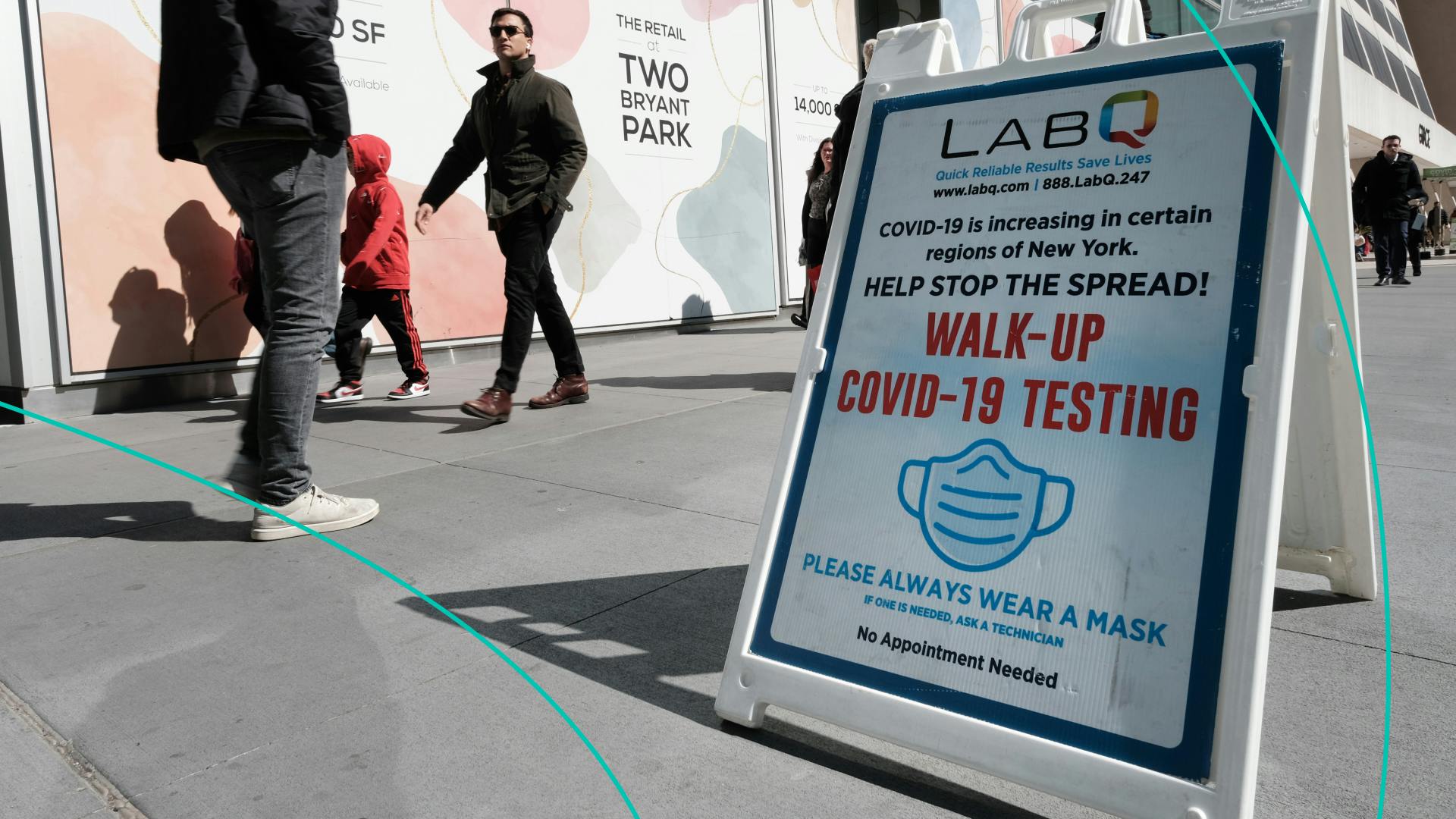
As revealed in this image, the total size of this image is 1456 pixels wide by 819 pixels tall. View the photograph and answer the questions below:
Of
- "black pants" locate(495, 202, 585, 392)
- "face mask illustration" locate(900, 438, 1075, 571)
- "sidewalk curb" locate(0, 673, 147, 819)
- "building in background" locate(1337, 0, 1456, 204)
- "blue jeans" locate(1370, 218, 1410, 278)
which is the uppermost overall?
"building in background" locate(1337, 0, 1456, 204)

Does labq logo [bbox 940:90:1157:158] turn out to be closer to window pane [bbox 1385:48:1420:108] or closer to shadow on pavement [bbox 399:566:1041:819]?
shadow on pavement [bbox 399:566:1041:819]

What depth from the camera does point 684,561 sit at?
320 centimetres

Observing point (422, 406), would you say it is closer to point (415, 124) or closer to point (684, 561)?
point (415, 124)

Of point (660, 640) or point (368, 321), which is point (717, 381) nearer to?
point (368, 321)

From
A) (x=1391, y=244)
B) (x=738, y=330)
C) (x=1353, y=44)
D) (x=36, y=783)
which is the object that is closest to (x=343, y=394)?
(x=36, y=783)

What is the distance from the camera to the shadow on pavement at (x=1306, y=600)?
2.73 metres

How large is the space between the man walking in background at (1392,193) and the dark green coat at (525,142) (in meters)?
12.5

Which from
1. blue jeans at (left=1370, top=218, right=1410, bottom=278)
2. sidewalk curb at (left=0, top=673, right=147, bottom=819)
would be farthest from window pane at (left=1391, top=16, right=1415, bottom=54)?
sidewalk curb at (left=0, top=673, right=147, bottom=819)

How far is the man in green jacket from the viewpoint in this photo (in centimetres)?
557

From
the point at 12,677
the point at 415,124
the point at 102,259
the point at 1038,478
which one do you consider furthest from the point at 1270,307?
the point at 415,124

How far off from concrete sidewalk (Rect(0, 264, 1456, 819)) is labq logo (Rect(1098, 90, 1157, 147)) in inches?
47.9

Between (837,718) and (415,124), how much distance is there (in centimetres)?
709

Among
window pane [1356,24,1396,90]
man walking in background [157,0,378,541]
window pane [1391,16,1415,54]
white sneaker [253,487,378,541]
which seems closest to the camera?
man walking in background [157,0,378,541]

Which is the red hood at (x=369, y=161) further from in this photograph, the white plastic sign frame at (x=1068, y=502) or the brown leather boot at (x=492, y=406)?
the white plastic sign frame at (x=1068, y=502)
